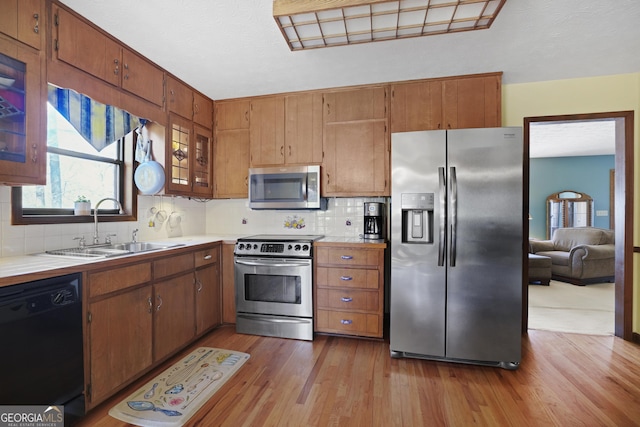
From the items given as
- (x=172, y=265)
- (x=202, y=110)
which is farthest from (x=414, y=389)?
(x=202, y=110)

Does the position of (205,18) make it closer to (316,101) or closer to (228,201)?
(316,101)

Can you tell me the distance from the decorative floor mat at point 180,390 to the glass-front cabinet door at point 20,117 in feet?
4.71

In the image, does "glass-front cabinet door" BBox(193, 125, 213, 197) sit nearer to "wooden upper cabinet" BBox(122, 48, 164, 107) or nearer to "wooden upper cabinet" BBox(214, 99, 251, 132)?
"wooden upper cabinet" BBox(214, 99, 251, 132)

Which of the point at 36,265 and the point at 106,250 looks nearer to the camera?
the point at 36,265

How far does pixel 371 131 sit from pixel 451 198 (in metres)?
1.13

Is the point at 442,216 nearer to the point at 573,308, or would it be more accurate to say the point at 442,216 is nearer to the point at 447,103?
the point at 447,103

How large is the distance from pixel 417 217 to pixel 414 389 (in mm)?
1236

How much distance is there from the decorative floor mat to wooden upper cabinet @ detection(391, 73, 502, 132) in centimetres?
256

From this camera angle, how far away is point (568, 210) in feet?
23.0

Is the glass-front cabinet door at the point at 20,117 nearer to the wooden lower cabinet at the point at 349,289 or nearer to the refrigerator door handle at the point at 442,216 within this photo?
the wooden lower cabinet at the point at 349,289

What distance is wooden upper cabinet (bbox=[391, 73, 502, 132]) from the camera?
2740 mm

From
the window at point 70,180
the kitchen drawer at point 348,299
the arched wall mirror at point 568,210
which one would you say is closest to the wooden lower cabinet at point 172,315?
the window at point 70,180

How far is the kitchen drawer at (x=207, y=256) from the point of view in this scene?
2686mm

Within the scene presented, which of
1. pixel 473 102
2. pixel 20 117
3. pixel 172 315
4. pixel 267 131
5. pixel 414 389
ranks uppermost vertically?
pixel 473 102
